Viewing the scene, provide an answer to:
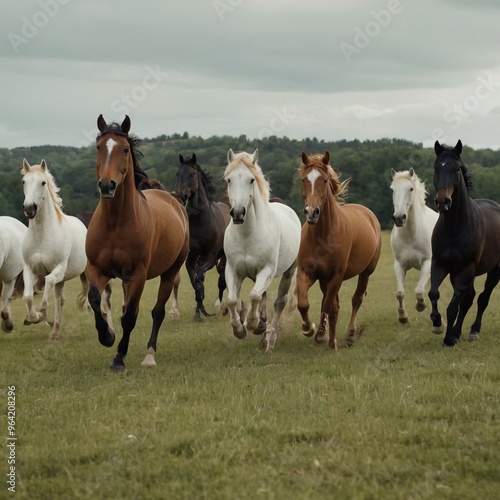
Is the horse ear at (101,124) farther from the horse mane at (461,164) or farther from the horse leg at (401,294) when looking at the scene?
the horse leg at (401,294)

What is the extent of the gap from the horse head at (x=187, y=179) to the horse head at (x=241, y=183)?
18.4ft

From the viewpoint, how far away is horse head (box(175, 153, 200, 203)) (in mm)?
15971

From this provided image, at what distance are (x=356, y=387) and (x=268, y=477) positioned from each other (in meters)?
2.65

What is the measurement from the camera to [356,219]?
471 inches

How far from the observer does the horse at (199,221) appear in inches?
632

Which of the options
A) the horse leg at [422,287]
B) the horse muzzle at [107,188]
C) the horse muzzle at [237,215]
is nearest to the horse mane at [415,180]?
the horse leg at [422,287]

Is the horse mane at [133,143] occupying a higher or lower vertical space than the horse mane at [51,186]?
higher

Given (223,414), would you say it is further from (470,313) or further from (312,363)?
(470,313)

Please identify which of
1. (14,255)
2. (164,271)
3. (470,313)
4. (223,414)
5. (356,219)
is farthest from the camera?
(470,313)

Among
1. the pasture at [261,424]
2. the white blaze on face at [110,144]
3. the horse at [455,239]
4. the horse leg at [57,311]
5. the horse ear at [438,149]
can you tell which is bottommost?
the horse leg at [57,311]

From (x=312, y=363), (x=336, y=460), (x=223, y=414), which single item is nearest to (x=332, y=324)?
(x=312, y=363)

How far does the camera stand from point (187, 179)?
1603cm

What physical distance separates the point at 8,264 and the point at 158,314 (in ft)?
11.7

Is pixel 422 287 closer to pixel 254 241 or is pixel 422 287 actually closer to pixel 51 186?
pixel 254 241
